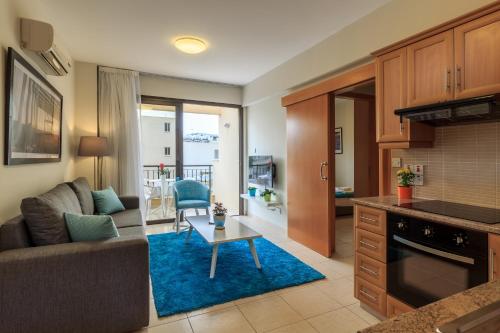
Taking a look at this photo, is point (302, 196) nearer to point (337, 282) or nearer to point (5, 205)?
point (337, 282)

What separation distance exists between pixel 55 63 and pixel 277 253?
120 inches

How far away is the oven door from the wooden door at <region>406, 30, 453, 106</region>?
1.02 m

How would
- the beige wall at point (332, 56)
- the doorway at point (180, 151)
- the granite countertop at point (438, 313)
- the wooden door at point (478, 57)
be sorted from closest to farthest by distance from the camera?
the granite countertop at point (438, 313) < the wooden door at point (478, 57) < the beige wall at point (332, 56) < the doorway at point (180, 151)

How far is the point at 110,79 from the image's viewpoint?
422 cm

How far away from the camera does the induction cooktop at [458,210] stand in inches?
57.7

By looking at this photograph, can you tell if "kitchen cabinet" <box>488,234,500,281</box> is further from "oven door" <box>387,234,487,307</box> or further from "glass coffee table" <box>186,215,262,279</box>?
"glass coffee table" <box>186,215,262,279</box>

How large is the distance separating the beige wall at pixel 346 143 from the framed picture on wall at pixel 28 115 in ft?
15.2

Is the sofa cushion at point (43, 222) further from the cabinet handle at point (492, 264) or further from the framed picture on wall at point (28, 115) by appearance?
the cabinet handle at point (492, 264)

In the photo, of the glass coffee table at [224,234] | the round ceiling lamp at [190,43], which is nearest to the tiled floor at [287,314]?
the glass coffee table at [224,234]

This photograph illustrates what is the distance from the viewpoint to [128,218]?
3.15 m

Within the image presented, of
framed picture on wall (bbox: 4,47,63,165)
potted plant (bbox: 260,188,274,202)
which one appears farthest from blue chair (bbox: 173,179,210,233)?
framed picture on wall (bbox: 4,47,63,165)

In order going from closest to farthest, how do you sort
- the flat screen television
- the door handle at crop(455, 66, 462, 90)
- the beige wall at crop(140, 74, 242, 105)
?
the door handle at crop(455, 66, 462, 90), the flat screen television, the beige wall at crop(140, 74, 242, 105)

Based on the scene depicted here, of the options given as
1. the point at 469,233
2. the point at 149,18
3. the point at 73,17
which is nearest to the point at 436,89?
the point at 469,233

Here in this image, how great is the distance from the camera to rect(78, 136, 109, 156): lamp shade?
3707 mm
